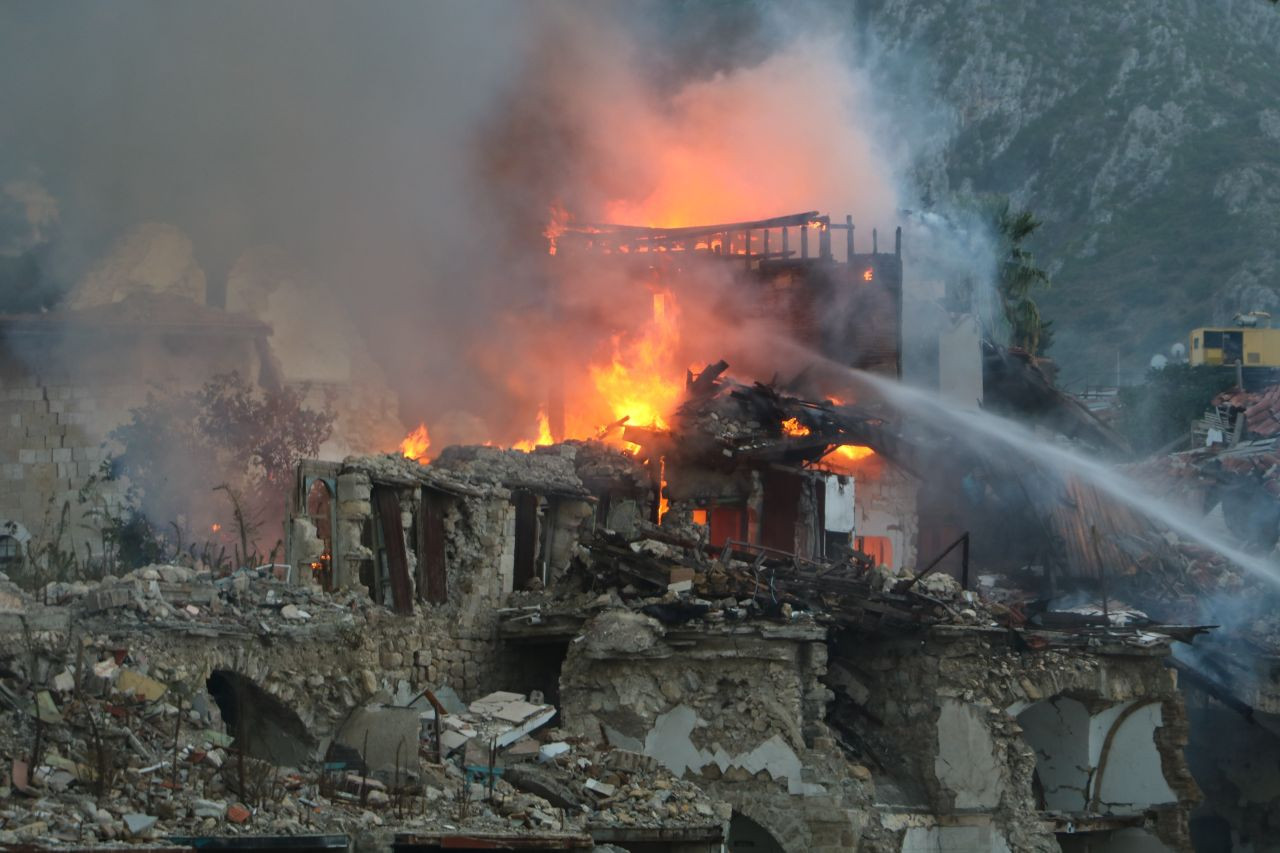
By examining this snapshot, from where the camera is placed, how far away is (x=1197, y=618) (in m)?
33.3

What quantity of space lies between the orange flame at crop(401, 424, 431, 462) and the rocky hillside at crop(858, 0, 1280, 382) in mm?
38717

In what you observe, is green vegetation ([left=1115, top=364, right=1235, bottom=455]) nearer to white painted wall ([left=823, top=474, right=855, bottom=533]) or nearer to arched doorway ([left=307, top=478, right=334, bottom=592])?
white painted wall ([left=823, top=474, right=855, bottom=533])

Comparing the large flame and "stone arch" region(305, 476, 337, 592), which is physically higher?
the large flame

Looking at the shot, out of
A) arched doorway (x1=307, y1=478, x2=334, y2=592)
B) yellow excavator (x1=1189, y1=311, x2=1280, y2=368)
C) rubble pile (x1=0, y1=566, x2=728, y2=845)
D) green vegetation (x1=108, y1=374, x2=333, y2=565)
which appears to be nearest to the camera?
rubble pile (x1=0, y1=566, x2=728, y2=845)

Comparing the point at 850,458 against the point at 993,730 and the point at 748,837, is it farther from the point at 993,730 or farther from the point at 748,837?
the point at 748,837

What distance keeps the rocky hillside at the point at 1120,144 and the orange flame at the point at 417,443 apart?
38717 millimetres

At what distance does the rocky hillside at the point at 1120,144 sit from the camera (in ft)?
254

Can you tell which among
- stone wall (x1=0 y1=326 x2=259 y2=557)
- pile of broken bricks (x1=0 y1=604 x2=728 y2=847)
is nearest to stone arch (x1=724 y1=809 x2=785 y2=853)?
pile of broken bricks (x1=0 y1=604 x2=728 y2=847)

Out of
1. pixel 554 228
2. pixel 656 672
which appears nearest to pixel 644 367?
pixel 554 228

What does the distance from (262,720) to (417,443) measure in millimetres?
19100

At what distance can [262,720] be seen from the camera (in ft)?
69.8

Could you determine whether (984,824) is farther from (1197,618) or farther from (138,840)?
(138,840)

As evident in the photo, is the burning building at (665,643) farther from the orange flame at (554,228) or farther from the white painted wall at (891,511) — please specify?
the orange flame at (554,228)

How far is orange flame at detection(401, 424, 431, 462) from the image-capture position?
38.7 meters
